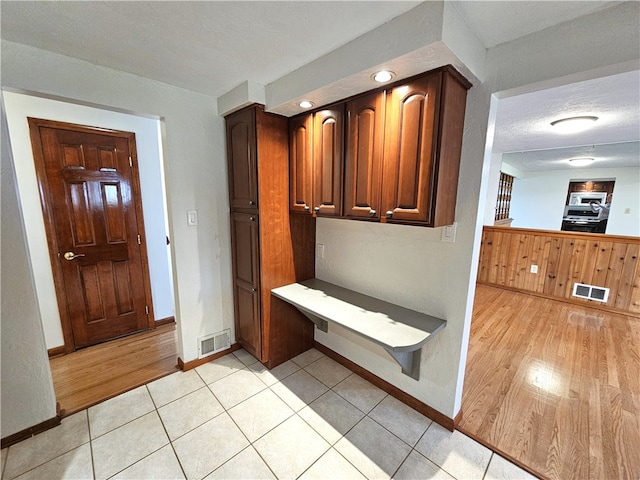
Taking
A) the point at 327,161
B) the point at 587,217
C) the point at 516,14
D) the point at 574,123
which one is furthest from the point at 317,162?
the point at 587,217

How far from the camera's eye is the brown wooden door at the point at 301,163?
193cm

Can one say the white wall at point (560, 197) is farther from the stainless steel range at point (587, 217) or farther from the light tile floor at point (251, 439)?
the light tile floor at point (251, 439)

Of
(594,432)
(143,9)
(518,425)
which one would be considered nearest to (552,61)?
(143,9)

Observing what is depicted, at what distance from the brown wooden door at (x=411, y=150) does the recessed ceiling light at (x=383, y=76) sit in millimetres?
73

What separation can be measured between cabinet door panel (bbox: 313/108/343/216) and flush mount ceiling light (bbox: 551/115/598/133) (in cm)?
229

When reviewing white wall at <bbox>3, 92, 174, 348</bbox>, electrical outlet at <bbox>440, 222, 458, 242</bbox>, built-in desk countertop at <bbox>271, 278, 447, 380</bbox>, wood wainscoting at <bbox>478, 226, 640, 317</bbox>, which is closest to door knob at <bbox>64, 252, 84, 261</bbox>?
white wall at <bbox>3, 92, 174, 348</bbox>

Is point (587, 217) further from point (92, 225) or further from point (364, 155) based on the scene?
point (92, 225)

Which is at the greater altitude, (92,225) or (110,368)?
(92,225)

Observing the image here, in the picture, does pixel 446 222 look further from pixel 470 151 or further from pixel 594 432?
pixel 594 432

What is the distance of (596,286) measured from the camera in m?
3.57

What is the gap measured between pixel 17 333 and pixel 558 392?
3748 mm

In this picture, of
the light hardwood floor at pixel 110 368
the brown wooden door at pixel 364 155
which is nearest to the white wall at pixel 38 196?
the light hardwood floor at pixel 110 368

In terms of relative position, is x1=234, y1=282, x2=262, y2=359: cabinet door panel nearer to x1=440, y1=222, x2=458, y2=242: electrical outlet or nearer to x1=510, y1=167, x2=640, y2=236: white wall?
x1=440, y1=222, x2=458, y2=242: electrical outlet

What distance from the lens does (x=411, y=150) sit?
54.2 inches
